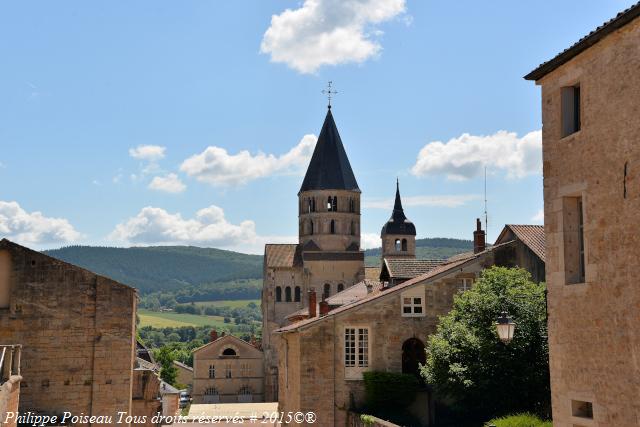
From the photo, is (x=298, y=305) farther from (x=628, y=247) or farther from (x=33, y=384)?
(x=628, y=247)

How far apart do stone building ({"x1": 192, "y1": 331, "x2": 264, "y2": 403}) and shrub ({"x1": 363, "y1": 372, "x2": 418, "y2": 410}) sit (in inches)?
2404

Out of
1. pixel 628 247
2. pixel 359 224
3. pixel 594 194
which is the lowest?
pixel 628 247

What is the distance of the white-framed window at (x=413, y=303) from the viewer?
112 ft

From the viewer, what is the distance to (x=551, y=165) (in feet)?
50.9

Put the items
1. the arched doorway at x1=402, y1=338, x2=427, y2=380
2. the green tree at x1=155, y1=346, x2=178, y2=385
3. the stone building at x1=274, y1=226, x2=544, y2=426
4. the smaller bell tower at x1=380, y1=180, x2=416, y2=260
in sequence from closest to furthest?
the stone building at x1=274, y1=226, x2=544, y2=426 < the arched doorway at x1=402, y1=338, x2=427, y2=380 < the green tree at x1=155, y1=346, x2=178, y2=385 < the smaller bell tower at x1=380, y1=180, x2=416, y2=260

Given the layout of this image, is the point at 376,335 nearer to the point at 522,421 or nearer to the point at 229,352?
the point at 522,421

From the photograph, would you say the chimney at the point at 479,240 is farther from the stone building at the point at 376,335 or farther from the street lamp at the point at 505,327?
the street lamp at the point at 505,327

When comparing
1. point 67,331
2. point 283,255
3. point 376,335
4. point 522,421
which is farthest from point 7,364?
point 283,255

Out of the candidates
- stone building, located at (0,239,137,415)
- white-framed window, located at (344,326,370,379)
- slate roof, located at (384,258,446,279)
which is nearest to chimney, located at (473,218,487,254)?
slate roof, located at (384,258,446,279)

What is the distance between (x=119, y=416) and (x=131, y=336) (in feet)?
8.20

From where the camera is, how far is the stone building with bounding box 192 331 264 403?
92.0m

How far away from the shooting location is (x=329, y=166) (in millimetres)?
95312

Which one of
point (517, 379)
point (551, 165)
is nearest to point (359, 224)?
point (517, 379)

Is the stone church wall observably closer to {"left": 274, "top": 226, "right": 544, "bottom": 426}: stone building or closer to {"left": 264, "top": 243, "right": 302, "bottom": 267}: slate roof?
{"left": 274, "top": 226, "right": 544, "bottom": 426}: stone building
